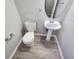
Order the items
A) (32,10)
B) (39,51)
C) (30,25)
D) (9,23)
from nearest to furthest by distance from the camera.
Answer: (9,23) → (39,51) → (32,10) → (30,25)

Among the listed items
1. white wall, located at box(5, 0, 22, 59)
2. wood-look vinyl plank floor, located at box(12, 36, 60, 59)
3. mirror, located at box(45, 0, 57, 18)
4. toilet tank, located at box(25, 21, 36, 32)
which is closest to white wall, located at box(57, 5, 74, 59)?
wood-look vinyl plank floor, located at box(12, 36, 60, 59)

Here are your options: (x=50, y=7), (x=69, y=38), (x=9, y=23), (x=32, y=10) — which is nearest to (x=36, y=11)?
(x=32, y=10)

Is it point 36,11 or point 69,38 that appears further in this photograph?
point 36,11

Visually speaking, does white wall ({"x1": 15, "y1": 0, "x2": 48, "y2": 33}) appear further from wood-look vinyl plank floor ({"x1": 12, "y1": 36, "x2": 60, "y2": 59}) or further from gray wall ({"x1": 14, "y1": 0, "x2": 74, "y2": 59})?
wood-look vinyl plank floor ({"x1": 12, "y1": 36, "x2": 60, "y2": 59})

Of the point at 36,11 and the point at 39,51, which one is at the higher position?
the point at 36,11

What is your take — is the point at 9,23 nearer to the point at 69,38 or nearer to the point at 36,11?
the point at 36,11

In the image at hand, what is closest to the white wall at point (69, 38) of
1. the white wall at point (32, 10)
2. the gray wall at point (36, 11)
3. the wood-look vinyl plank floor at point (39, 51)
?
the gray wall at point (36, 11)

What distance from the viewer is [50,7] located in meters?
2.70

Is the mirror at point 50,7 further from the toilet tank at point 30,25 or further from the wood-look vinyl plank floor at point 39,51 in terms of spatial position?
the wood-look vinyl plank floor at point 39,51

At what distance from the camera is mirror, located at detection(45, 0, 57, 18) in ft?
8.57
